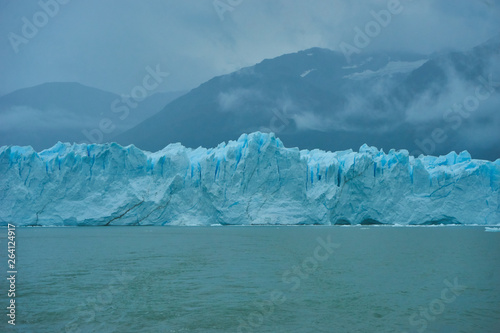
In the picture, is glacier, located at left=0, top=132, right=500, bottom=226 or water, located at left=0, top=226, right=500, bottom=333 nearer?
water, located at left=0, top=226, right=500, bottom=333

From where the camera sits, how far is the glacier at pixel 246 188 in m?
29.5

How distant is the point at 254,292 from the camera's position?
27.8 feet

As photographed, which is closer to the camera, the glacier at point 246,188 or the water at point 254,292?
the water at point 254,292

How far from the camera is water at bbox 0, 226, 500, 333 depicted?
6444 millimetres

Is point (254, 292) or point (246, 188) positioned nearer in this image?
point (254, 292)

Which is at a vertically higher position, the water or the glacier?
the glacier

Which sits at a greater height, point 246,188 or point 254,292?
point 246,188

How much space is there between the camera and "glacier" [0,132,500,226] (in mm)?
29453

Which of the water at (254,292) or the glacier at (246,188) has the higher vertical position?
the glacier at (246,188)

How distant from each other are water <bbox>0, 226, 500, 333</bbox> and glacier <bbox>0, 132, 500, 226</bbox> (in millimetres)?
15678

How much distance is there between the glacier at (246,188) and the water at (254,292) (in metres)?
15.7

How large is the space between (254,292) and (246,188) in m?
22.5

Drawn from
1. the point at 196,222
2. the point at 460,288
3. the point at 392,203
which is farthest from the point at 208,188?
the point at 460,288

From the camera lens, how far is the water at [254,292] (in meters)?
6.44
